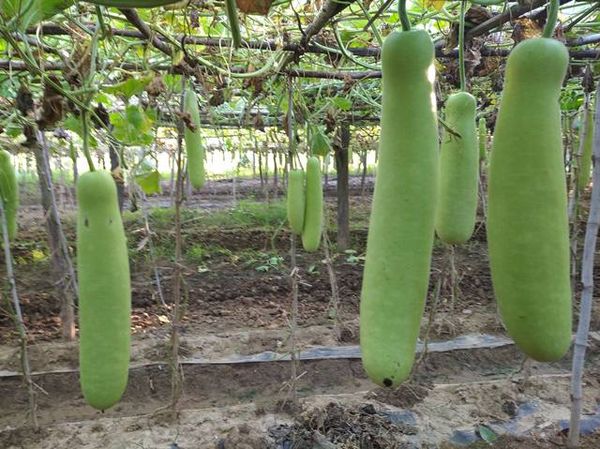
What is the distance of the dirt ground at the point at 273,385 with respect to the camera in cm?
394

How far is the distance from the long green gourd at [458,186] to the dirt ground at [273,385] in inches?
80.2

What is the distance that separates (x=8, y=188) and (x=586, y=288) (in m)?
3.23

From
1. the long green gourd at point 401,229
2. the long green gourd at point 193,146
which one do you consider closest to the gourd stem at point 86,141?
the long green gourd at point 401,229

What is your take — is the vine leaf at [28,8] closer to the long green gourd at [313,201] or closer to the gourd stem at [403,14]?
the gourd stem at [403,14]

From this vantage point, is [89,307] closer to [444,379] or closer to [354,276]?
[444,379]

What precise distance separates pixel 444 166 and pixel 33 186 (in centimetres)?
2560

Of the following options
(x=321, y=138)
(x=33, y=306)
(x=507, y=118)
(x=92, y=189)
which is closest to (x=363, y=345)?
(x=507, y=118)

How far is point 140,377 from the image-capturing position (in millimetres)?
4918

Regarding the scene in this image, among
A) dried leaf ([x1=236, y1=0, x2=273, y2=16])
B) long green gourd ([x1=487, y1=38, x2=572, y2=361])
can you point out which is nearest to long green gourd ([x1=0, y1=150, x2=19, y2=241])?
dried leaf ([x1=236, y1=0, x2=273, y2=16])

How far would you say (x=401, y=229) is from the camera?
84cm

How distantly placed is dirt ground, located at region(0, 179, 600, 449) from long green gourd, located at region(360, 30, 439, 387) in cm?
219

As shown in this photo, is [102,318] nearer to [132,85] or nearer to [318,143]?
[132,85]

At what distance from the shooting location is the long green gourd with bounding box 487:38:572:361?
2.60 feet

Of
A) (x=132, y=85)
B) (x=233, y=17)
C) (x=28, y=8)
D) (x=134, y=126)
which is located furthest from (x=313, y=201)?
(x=233, y=17)
